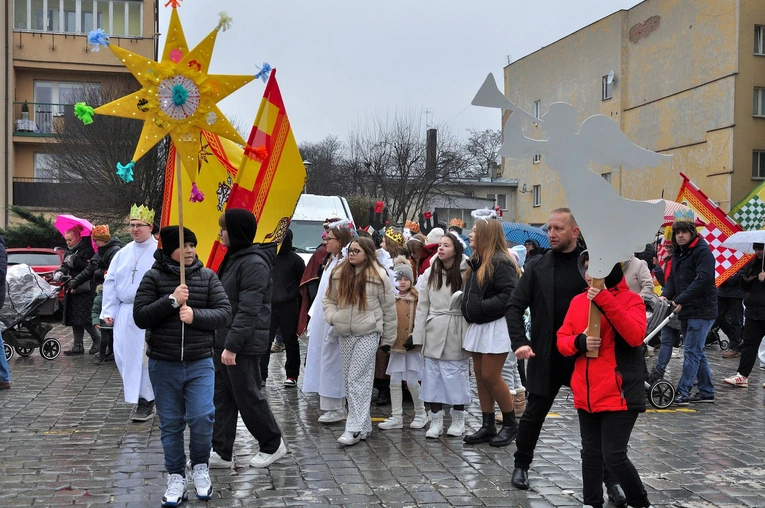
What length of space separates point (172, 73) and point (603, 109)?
3728 centimetres

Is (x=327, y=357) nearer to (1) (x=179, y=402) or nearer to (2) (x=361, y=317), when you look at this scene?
(2) (x=361, y=317)

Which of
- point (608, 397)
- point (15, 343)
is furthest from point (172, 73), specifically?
point (15, 343)

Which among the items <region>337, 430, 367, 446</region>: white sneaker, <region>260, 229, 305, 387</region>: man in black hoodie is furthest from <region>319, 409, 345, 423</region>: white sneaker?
<region>260, 229, 305, 387</region>: man in black hoodie

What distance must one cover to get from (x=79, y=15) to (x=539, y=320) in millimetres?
34397

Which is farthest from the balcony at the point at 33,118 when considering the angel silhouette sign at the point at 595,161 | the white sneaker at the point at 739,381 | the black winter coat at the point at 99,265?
the angel silhouette sign at the point at 595,161

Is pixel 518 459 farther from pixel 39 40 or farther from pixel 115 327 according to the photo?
pixel 39 40

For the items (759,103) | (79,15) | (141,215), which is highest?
(79,15)

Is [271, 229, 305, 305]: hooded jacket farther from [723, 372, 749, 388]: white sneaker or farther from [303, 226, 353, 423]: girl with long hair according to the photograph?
[723, 372, 749, 388]: white sneaker

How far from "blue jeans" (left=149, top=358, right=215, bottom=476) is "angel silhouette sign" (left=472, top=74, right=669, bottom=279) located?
8.30ft

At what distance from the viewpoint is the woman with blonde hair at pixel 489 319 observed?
7645 mm

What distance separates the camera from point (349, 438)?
7.62m

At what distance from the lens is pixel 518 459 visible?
6.36 m

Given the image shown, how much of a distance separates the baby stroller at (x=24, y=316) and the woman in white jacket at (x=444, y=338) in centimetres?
730

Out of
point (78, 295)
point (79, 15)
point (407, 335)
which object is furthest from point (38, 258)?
point (79, 15)
